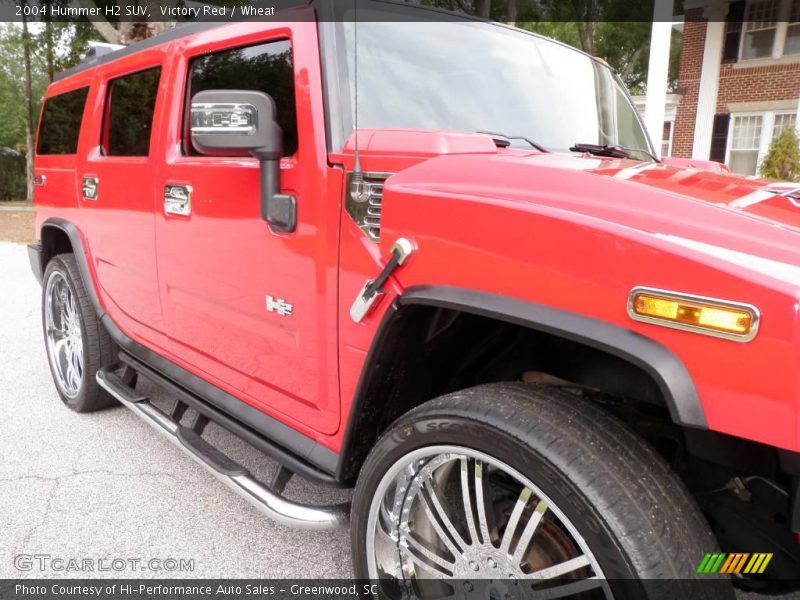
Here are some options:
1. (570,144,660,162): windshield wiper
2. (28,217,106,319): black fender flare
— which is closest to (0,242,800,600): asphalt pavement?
(28,217,106,319): black fender flare

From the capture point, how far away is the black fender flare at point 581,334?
1.16m

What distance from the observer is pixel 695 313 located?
3.80ft

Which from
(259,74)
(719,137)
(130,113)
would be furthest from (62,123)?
(719,137)

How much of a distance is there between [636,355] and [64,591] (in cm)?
214

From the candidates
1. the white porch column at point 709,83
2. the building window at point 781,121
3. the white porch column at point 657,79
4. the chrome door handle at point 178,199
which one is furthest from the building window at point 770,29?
the chrome door handle at point 178,199

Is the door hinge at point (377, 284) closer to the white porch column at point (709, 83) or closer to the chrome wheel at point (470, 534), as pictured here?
the chrome wheel at point (470, 534)

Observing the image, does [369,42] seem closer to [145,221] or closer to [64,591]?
[145,221]

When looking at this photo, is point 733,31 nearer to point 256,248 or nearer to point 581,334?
point 256,248

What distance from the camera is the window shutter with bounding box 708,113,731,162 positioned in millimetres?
15000

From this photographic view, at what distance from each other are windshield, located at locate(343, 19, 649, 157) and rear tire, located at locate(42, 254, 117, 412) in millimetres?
2391

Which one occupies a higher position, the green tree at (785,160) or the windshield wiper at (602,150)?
the windshield wiper at (602,150)

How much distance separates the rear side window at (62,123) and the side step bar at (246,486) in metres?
1.72

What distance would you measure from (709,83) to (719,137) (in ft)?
4.29

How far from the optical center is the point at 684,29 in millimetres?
15703
